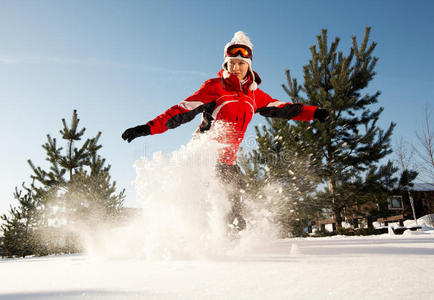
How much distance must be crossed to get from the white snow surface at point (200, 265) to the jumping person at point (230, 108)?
15 cm

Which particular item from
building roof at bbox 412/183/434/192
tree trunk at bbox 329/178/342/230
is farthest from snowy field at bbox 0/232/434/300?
building roof at bbox 412/183/434/192

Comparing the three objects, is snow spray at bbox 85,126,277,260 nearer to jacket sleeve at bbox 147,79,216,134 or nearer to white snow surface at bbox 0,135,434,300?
white snow surface at bbox 0,135,434,300

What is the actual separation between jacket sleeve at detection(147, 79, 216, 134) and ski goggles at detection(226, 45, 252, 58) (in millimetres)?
390

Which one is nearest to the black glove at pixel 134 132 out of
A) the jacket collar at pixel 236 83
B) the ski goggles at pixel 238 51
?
the jacket collar at pixel 236 83

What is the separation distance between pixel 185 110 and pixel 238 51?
3.03 ft

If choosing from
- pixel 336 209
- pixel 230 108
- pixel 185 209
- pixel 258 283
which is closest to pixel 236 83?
pixel 230 108

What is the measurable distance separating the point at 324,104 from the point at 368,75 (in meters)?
2.84

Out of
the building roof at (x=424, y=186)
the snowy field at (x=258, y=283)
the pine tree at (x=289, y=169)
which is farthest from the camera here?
the building roof at (x=424, y=186)

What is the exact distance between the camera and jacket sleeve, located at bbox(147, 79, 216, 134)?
2852 millimetres

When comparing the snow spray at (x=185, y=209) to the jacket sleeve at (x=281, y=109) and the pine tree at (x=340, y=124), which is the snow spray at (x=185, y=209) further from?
the pine tree at (x=340, y=124)

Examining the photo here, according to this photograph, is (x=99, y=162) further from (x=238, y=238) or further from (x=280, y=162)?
(x=238, y=238)

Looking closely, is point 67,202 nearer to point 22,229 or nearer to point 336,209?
point 22,229

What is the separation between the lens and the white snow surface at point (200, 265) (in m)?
1.17

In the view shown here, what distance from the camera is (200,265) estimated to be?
1.91 m
